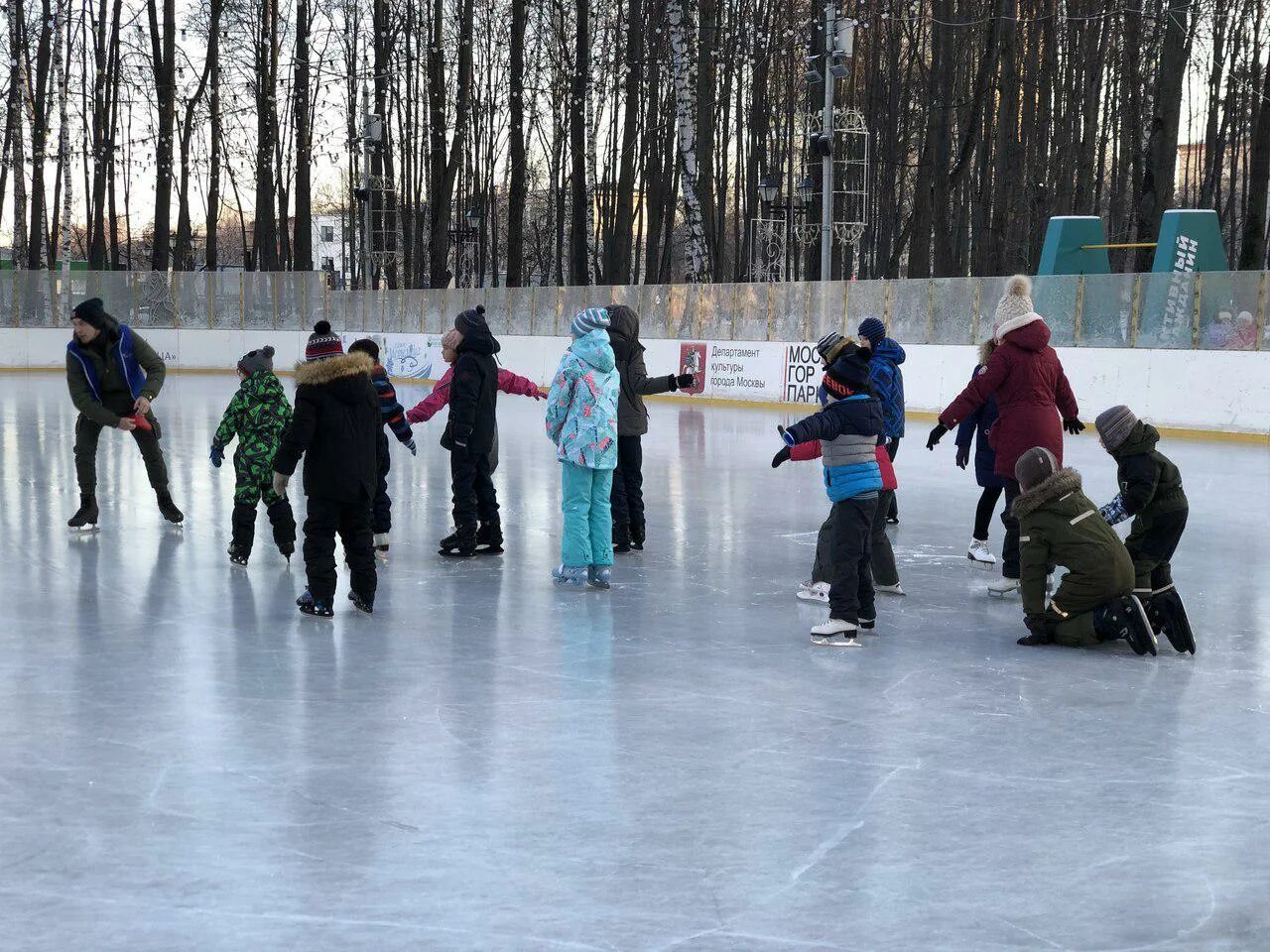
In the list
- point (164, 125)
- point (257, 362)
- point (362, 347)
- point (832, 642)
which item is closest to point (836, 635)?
point (832, 642)

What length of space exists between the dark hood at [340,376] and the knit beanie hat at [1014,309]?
322cm

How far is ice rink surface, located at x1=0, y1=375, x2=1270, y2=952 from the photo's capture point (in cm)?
357

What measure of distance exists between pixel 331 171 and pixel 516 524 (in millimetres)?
66517

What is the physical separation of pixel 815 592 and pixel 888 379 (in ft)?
5.42

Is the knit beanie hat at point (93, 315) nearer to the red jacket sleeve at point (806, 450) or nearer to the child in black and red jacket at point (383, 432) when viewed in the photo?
the child in black and red jacket at point (383, 432)

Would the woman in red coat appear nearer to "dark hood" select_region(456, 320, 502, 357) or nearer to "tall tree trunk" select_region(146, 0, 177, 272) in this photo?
"dark hood" select_region(456, 320, 502, 357)

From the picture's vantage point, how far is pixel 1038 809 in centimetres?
439

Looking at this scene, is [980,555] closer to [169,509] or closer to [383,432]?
[383,432]

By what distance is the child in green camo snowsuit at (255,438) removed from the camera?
8445 millimetres

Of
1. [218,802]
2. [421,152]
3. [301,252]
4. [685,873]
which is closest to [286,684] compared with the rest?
[218,802]

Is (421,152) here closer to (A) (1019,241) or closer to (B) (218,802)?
(A) (1019,241)

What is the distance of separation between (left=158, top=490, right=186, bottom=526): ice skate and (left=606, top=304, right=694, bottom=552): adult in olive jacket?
3030 mm

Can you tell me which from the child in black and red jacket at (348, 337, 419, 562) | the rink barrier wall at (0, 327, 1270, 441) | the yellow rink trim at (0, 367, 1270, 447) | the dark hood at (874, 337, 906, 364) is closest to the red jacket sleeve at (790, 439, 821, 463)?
the dark hood at (874, 337, 906, 364)

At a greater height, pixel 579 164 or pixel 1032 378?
pixel 579 164
